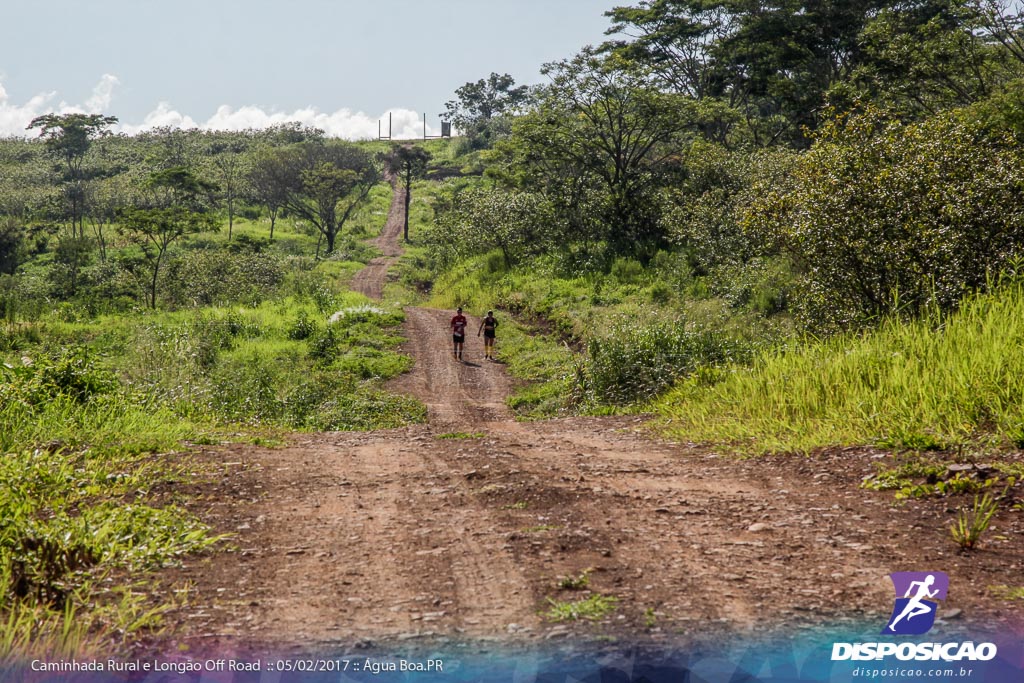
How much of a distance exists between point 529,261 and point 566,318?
24.7 ft

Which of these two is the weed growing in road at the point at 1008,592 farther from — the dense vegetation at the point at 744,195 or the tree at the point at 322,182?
the tree at the point at 322,182

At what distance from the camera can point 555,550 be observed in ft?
15.0

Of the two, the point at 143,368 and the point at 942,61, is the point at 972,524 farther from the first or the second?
the point at 942,61

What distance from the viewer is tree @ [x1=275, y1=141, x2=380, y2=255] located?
53.9 metres

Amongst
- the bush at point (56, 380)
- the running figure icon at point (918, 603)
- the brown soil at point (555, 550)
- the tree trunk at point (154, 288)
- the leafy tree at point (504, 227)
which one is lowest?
the brown soil at point (555, 550)

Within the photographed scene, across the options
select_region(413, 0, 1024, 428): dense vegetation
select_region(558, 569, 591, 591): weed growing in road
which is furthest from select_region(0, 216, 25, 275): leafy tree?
select_region(558, 569, 591, 591): weed growing in road

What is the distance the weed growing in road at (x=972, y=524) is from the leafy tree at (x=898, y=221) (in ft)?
16.2

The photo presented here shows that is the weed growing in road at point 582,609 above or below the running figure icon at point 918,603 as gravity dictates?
below

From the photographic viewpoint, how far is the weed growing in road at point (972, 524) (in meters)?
4.32

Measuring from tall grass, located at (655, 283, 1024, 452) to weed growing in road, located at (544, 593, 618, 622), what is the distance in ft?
11.4

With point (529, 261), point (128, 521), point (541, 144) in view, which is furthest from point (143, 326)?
point (128, 521)

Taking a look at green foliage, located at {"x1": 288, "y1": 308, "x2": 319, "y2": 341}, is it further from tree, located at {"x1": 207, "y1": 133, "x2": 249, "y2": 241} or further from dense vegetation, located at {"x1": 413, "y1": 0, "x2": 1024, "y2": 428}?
tree, located at {"x1": 207, "y1": 133, "x2": 249, "y2": 241}

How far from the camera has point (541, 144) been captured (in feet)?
94.8

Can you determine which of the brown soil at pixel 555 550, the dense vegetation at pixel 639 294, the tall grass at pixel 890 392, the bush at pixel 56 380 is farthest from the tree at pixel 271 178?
the brown soil at pixel 555 550
